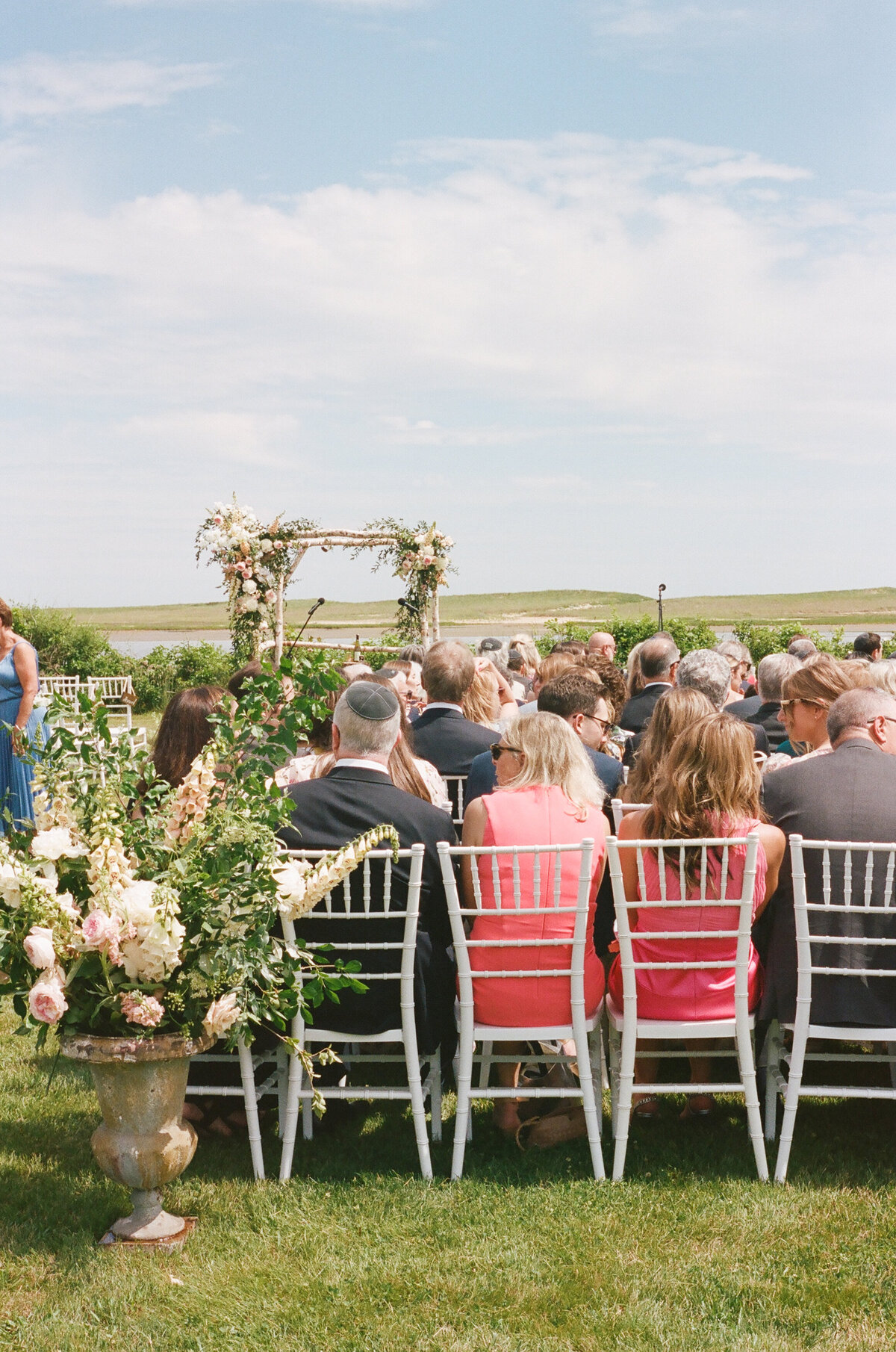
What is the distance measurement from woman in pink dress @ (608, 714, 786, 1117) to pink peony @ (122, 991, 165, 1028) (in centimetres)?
155

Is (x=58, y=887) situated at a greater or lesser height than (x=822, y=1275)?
greater

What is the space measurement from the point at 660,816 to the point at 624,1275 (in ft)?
4.40

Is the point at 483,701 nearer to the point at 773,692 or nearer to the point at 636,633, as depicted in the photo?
the point at 773,692

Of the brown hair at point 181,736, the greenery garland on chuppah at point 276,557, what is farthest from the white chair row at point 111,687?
the brown hair at point 181,736

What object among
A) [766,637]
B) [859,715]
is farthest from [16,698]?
[766,637]

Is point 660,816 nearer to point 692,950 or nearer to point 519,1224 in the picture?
point 692,950

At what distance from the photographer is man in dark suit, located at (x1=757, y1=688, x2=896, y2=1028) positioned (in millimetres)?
3578

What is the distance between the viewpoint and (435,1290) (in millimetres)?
3014

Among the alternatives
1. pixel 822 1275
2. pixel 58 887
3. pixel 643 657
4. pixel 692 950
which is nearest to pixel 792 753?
pixel 643 657

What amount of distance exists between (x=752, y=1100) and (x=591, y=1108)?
51cm

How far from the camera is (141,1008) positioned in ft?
9.78

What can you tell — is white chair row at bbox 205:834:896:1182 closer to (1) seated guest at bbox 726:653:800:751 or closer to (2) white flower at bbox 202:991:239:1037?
(2) white flower at bbox 202:991:239:1037

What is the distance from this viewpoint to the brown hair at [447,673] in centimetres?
613

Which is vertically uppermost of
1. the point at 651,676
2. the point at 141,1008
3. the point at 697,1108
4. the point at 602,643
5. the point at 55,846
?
the point at 602,643
